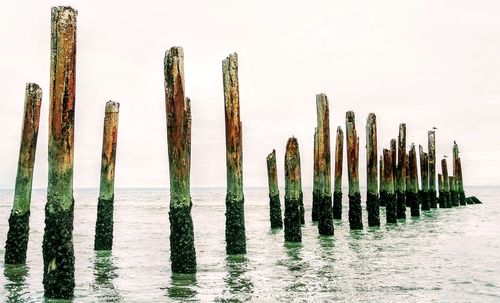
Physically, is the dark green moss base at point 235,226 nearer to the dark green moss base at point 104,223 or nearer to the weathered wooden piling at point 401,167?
the dark green moss base at point 104,223

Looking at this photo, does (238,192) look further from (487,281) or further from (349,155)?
(349,155)

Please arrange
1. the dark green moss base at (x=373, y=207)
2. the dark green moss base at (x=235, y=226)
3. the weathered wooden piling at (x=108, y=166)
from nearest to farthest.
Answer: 1. the dark green moss base at (x=235, y=226)
2. the weathered wooden piling at (x=108, y=166)
3. the dark green moss base at (x=373, y=207)

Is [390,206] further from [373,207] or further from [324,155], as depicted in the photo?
[324,155]

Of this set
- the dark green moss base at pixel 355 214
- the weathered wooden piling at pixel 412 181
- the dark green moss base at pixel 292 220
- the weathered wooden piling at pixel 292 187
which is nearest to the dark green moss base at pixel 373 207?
the dark green moss base at pixel 355 214

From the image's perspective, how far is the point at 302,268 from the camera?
1181cm

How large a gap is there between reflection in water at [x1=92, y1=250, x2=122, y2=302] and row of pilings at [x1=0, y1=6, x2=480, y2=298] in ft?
1.26

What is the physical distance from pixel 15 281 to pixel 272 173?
9883 mm

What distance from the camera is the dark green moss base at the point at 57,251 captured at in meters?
7.71

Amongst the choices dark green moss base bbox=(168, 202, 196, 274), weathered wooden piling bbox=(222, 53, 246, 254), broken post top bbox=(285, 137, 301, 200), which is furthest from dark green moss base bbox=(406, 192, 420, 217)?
dark green moss base bbox=(168, 202, 196, 274)

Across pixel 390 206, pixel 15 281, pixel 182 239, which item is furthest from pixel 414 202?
pixel 15 281

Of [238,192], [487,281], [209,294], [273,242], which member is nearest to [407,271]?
[487,281]

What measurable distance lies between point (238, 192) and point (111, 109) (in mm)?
3518

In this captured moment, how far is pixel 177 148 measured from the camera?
949 cm

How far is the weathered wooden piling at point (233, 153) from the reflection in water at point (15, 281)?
4238mm
